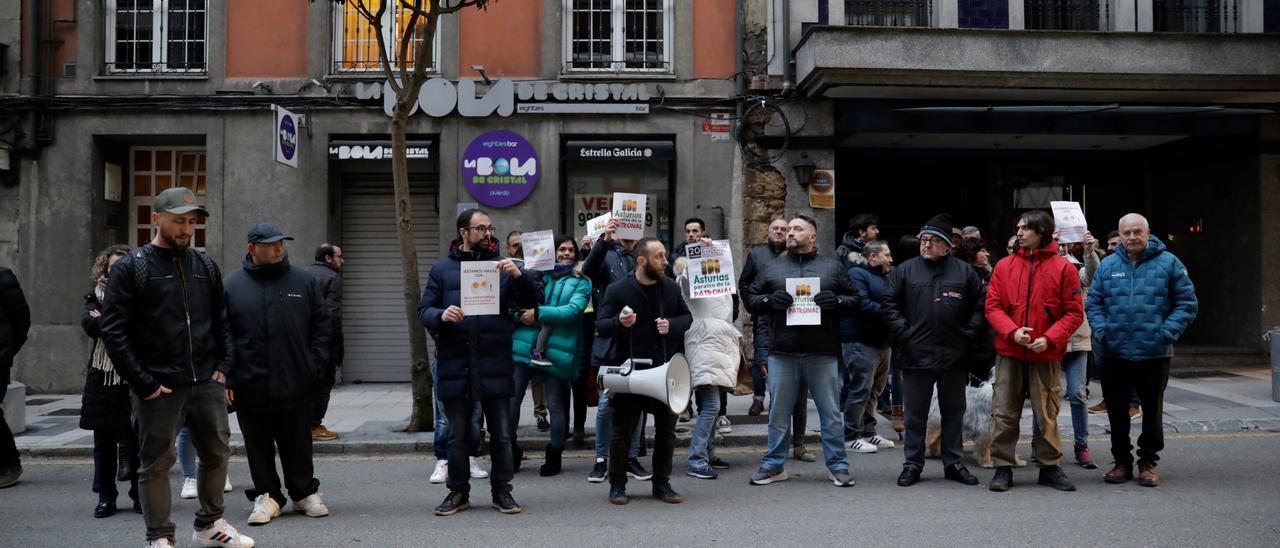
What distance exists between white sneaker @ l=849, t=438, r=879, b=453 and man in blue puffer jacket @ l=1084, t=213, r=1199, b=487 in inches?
78.1

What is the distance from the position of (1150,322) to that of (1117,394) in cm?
63

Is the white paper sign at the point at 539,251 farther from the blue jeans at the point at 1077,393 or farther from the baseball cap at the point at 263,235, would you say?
the blue jeans at the point at 1077,393

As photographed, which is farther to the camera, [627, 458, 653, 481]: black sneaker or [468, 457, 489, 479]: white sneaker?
[468, 457, 489, 479]: white sneaker

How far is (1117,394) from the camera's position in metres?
7.46

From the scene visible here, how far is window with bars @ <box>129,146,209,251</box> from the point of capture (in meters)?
14.5

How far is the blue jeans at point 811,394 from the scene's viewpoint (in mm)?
7328

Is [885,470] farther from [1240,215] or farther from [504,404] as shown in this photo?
[1240,215]

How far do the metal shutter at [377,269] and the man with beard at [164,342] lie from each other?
853 centimetres

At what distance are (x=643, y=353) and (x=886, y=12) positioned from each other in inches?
363

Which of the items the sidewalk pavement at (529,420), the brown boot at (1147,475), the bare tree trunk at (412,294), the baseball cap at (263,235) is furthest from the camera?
the bare tree trunk at (412,294)

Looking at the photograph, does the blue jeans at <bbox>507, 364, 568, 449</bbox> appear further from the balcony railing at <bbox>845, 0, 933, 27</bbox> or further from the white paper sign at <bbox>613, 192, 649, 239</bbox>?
the balcony railing at <bbox>845, 0, 933, 27</bbox>

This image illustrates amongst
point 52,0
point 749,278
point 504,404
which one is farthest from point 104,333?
point 52,0

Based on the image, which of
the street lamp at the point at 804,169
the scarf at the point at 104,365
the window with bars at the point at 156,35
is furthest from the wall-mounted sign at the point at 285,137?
the street lamp at the point at 804,169

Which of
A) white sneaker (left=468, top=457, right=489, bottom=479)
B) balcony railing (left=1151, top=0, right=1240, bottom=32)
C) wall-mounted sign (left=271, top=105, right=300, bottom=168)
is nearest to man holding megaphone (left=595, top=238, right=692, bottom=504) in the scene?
white sneaker (left=468, top=457, right=489, bottom=479)
